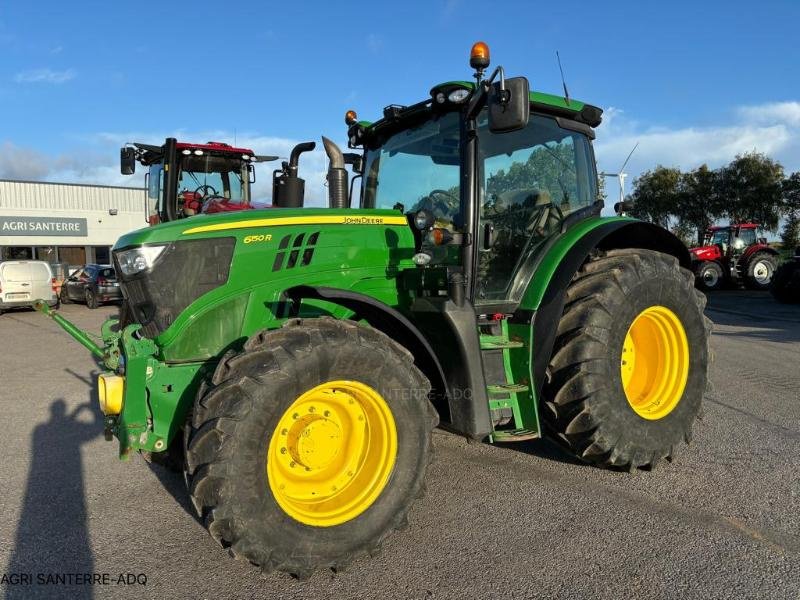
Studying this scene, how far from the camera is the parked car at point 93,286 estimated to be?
1878cm

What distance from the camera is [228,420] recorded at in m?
2.60

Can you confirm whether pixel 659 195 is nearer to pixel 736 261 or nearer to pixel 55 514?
pixel 736 261

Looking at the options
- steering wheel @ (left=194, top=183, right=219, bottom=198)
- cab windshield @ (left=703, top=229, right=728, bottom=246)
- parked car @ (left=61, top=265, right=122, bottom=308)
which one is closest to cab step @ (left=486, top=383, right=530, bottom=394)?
steering wheel @ (left=194, top=183, right=219, bottom=198)

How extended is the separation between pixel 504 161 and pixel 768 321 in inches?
456

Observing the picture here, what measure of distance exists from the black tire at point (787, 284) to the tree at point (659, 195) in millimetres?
17288

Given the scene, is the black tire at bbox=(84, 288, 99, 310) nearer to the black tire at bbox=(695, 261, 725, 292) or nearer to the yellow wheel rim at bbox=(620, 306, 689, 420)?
the yellow wheel rim at bbox=(620, 306, 689, 420)

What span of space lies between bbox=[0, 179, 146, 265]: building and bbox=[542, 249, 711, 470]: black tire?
109 ft

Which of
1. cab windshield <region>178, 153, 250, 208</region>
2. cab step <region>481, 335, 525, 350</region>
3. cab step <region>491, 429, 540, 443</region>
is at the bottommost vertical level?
cab step <region>491, 429, 540, 443</region>

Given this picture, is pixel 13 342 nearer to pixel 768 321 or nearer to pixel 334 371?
pixel 334 371

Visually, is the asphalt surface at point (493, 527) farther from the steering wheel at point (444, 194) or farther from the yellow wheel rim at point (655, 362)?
the steering wheel at point (444, 194)

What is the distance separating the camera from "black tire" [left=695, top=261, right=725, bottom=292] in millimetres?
20078

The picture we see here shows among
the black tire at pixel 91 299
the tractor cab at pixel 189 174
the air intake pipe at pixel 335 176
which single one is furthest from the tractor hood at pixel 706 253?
the black tire at pixel 91 299

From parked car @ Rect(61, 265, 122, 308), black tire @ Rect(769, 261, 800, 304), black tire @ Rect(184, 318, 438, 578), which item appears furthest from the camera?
parked car @ Rect(61, 265, 122, 308)

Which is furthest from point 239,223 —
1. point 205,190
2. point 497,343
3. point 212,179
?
point 212,179
